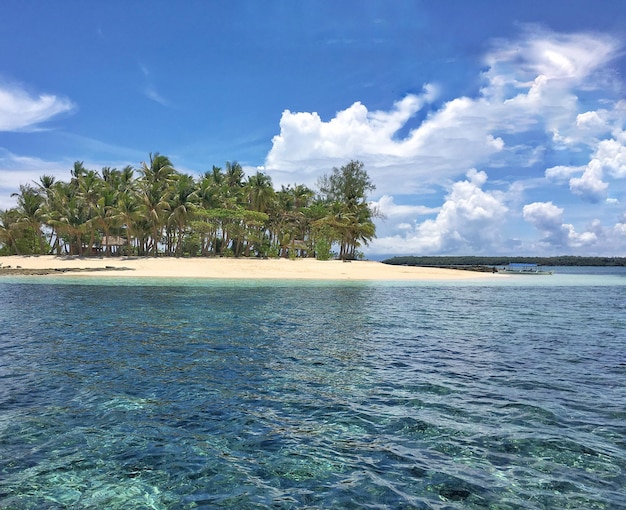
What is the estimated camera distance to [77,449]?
6715 mm

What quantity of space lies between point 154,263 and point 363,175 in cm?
4768

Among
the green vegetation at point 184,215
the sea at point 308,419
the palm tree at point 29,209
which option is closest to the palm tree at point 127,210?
the green vegetation at point 184,215

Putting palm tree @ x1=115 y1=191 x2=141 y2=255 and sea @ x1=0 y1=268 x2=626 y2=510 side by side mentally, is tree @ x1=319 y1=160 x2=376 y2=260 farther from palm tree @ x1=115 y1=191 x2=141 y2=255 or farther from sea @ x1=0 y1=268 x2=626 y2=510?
sea @ x1=0 y1=268 x2=626 y2=510

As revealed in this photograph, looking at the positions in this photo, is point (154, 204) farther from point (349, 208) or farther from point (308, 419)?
point (308, 419)

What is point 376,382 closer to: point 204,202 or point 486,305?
point 486,305

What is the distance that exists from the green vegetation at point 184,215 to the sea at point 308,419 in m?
56.7

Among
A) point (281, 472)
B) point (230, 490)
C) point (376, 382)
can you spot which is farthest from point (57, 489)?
point (376, 382)

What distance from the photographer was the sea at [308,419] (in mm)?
5660

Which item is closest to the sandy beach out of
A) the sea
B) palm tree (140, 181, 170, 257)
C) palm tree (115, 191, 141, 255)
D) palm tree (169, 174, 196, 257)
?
palm tree (115, 191, 141, 255)

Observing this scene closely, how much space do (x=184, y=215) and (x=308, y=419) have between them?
66397 mm

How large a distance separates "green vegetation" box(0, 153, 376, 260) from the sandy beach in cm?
826

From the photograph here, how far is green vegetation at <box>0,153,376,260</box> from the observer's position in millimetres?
70812

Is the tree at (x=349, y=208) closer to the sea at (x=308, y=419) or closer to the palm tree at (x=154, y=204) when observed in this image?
the palm tree at (x=154, y=204)

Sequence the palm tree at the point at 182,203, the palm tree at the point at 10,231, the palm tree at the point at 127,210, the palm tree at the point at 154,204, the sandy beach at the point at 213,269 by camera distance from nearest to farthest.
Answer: the sandy beach at the point at 213,269 → the palm tree at the point at 127,210 → the palm tree at the point at 154,204 → the palm tree at the point at 182,203 → the palm tree at the point at 10,231
